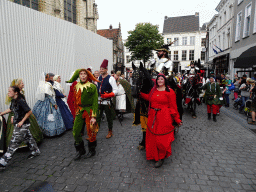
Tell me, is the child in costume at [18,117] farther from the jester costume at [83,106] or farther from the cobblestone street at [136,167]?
the jester costume at [83,106]

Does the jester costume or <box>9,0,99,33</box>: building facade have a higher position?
<box>9,0,99,33</box>: building facade

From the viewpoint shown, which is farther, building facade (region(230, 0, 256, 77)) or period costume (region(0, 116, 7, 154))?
building facade (region(230, 0, 256, 77))

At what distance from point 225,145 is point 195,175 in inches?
76.0

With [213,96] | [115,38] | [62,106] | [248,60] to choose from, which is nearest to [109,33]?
[115,38]

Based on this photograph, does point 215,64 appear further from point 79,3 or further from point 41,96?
point 41,96

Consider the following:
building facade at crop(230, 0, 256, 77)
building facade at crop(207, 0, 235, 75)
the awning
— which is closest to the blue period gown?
the awning

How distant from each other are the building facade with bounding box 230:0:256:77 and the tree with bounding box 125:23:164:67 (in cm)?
1270

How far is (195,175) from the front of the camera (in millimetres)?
3162

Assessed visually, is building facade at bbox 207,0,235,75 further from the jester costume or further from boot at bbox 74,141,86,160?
boot at bbox 74,141,86,160

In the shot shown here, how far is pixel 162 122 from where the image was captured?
3398mm

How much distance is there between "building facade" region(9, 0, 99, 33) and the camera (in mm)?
14906

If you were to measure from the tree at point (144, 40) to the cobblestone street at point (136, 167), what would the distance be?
25.4 metres

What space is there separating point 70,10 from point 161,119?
62.5 feet

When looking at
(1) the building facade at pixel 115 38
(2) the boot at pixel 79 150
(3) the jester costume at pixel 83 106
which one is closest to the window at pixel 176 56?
(1) the building facade at pixel 115 38
